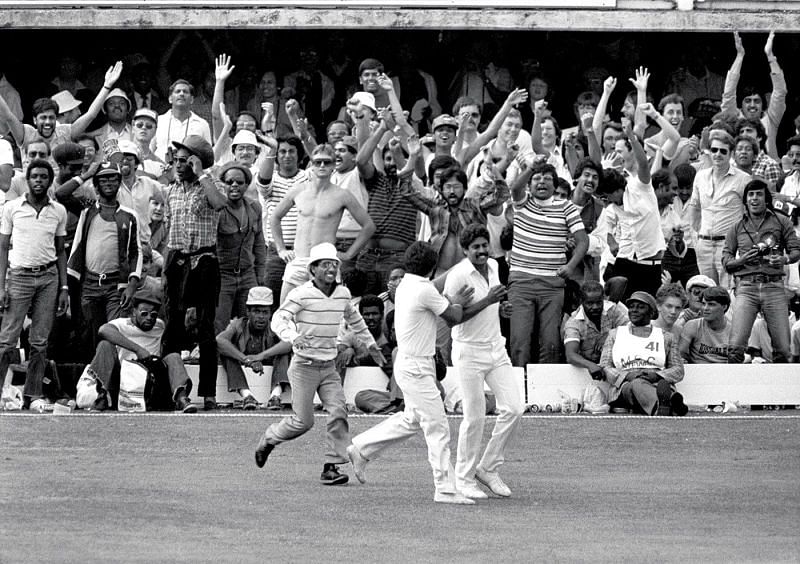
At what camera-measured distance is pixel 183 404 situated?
15477 mm

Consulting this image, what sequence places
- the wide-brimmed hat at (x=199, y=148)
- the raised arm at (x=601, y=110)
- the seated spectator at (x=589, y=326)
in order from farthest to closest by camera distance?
1. the raised arm at (x=601, y=110)
2. the seated spectator at (x=589, y=326)
3. the wide-brimmed hat at (x=199, y=148)

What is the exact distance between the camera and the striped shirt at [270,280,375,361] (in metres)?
11.8

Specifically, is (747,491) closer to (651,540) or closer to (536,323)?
(651,540)

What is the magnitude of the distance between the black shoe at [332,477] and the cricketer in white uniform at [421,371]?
345 mm

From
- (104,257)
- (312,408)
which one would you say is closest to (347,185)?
(104,257)

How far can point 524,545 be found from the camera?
920 cm

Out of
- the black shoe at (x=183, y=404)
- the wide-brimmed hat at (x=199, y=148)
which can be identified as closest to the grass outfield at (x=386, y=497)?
the black shoe at (x=183, y=404)

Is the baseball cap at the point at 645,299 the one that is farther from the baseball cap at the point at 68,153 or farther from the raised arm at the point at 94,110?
the raised arm at the point at 94,110

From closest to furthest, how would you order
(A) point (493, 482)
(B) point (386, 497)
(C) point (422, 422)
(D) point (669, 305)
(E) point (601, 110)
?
1. (C) point (422, 422)
2. (B) point (386, 497)
3. (A) point (493, 482)
4. (D) point (669, 305)
5. (E) point (601, 110)

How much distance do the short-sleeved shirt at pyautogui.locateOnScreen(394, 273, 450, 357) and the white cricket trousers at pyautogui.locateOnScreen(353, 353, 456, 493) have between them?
0.07 meters

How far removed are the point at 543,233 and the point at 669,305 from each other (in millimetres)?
1447

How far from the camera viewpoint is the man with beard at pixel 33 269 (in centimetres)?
1568

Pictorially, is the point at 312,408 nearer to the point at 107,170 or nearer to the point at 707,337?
the point at 107,170

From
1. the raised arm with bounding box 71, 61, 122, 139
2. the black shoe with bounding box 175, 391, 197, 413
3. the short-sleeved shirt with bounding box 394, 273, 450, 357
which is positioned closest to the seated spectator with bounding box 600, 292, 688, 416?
the black shoe with bounding box 175, 391, 197, 413
